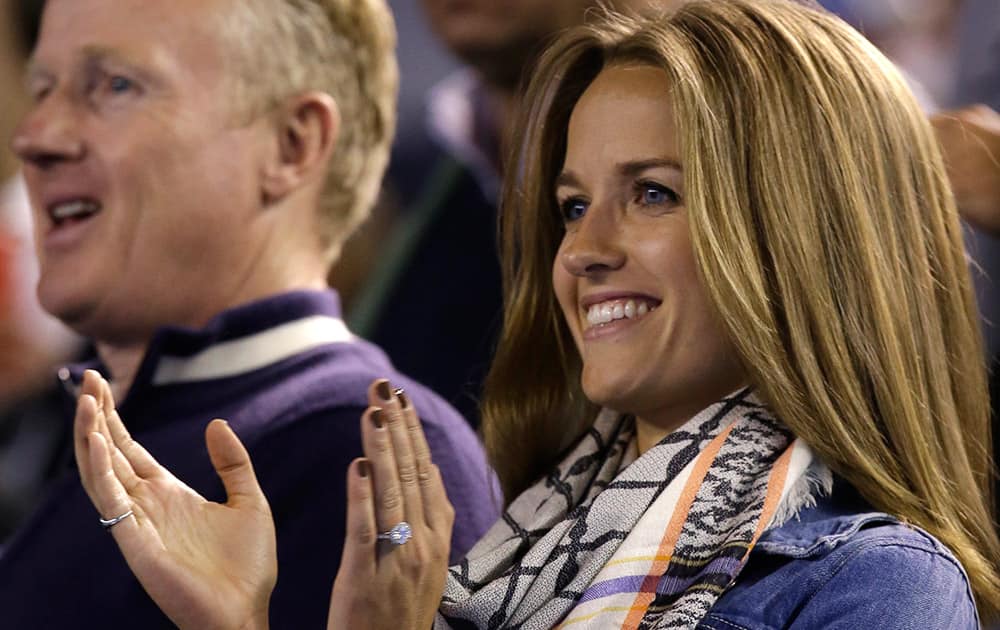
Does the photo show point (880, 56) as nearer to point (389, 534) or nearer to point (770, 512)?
point (770, 512)

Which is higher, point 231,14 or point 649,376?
point 231,14

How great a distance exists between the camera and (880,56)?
147 cm

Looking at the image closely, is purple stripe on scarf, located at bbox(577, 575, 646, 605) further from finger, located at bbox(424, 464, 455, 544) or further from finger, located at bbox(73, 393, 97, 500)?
finger, located at bbox(73, 393, 97, 500)

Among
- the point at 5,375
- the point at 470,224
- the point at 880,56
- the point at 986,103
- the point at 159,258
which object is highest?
the point at 880,56

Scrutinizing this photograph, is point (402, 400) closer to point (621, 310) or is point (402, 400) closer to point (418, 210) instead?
point (621, 310)

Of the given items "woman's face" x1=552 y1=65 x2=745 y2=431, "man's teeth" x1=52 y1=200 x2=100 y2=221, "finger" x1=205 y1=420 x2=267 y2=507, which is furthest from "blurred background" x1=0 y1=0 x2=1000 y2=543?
"finger" x1=205 y1=420 x2=267 y2=507

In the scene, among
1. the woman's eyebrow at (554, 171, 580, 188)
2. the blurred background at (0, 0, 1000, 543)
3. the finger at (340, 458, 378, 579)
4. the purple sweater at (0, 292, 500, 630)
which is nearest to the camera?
the finger at (340, 458, 378, 579)

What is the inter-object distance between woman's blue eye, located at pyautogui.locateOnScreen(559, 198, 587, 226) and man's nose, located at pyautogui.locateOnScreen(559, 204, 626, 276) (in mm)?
79

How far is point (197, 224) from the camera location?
6.14 ft

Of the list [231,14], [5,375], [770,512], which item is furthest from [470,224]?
[770,512]

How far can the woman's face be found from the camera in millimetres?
1387

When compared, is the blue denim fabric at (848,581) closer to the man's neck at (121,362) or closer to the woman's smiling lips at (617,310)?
the woman's smiling lips at (617,310)

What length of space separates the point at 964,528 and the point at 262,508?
0.64 meters

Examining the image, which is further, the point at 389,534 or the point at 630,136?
the point at 630,136
